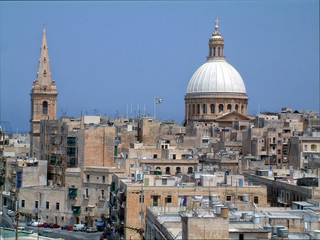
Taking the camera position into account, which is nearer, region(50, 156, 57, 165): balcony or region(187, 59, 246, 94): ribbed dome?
region(50, 156, 57, 165): balcony

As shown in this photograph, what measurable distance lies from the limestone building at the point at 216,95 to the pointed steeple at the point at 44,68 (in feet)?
48.9

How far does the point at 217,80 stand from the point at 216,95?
1548 mm

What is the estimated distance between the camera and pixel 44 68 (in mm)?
68438

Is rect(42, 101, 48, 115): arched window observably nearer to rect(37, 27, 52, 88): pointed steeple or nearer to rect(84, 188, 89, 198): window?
rect(37, 27, 52, 88): pointed steeple

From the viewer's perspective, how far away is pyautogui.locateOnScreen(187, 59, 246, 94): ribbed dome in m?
76.9

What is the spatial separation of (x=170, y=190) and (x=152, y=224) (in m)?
7.36

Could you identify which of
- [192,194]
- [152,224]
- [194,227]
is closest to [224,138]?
[192,194]

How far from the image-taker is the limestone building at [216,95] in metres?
76.4

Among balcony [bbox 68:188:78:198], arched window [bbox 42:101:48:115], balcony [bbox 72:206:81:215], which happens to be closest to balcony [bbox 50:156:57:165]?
balcony [bbox 68:188:78:198]

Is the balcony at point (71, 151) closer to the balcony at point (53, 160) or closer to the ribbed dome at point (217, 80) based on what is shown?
the balcony at point (53, 160)

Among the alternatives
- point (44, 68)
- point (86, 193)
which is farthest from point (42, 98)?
point (86, 193)

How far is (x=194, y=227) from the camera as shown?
22.0m

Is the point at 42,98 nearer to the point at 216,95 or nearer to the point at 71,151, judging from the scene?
the point at 71,151

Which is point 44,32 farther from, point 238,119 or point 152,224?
point 152,224
